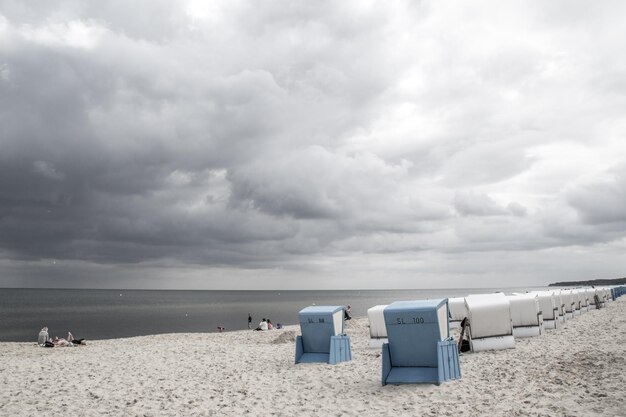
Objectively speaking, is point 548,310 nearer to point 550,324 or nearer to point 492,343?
point 550,324

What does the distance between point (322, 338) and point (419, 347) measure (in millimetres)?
4709

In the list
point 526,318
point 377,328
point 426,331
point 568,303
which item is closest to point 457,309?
point 526,318

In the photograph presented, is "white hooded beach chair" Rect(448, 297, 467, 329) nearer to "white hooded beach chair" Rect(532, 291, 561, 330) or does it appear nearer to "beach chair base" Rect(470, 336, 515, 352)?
"white hooded beach chair" Rect(532, 291, 561, 330)

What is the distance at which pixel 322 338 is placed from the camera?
616 inches

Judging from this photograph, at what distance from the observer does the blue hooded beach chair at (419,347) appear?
11.3 meters

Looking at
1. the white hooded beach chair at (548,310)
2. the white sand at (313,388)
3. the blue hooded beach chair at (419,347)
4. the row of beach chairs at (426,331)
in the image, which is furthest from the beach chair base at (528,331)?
the blue hooded beach chair at (419,347)

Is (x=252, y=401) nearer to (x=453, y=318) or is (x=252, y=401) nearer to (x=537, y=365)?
(x=537, y=365)

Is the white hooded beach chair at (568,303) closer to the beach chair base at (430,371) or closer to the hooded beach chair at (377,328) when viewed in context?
the hooded beach chair at (377,328)

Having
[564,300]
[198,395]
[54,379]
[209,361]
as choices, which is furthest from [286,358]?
[564,300]

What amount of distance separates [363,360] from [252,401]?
6.42 metres

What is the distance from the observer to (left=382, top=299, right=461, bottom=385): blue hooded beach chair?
11297mm

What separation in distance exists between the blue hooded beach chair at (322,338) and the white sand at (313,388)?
0.46 meters

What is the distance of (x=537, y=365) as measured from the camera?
41.5 ft

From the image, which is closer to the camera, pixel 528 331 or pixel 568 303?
pixel 528 331
